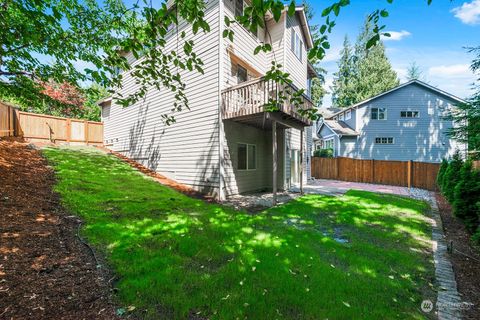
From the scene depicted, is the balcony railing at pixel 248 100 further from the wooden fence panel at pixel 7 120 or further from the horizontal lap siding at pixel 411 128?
the horizontal lap siding at pixel 411 128

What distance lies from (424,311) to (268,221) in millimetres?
3575

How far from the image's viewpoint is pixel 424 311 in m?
2.71

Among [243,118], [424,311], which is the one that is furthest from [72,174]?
[424,311]

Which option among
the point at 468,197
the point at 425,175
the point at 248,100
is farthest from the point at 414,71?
the point at 248,100

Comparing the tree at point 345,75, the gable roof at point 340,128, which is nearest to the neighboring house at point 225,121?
the gable roof at point 340,128

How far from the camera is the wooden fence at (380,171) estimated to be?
1425 cm

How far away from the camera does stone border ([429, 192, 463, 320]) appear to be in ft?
8.99

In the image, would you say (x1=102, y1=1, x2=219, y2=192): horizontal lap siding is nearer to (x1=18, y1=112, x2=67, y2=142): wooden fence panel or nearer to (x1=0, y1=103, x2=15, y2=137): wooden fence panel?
(x1=18, y1=112, x2=67, y2=142): wooden fence panel

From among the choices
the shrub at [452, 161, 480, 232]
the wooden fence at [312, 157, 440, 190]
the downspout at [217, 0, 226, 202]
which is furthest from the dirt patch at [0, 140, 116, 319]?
the wooden fence at [312, 157, 440, 190]

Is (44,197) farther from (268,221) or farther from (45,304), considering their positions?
(268,221)

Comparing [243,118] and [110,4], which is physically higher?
[110,4]

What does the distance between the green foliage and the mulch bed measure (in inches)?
1303

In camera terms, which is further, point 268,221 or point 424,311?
point 268,221

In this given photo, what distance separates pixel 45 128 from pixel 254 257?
16.3 meters
